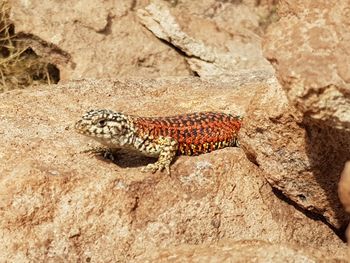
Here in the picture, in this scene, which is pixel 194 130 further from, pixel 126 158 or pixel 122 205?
pixel 122 205

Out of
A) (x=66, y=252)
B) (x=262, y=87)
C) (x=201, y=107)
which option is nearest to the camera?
(x=66, y=252)

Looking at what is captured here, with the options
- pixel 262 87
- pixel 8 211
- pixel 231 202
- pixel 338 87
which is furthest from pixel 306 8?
pixel 8 211

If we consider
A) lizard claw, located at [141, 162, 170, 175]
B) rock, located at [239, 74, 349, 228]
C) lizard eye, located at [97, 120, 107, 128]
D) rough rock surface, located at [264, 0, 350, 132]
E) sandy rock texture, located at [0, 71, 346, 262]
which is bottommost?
sandy rock texture, located at [0, 71, 346, 262]

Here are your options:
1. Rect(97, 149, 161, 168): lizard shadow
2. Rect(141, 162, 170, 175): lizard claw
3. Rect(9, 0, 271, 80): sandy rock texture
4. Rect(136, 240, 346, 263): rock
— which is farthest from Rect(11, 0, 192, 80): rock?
Rect(136, 240, 346, 263): rock

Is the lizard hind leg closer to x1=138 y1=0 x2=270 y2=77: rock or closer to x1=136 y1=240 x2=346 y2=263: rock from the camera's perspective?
x1=136 y1=240 x2=346 y2=263: rock

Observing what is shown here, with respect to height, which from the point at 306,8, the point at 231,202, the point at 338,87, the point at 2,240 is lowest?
the point at 2,240

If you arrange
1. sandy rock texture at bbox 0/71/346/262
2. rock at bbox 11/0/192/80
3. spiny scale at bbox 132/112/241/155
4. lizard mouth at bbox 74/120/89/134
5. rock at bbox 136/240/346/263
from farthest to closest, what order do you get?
rock at bbox 11/0/192/80 → spiny scale at bbox 132/112/241/155 → lizard mouth at bbox 74/120/89/134 → sandy rock texture at bbox 0/71/346/262 → rock at bbox 136/240/346/263

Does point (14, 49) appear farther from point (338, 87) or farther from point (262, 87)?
point (338, 87)
